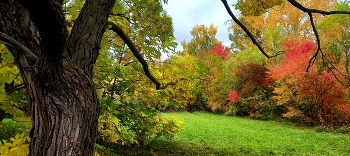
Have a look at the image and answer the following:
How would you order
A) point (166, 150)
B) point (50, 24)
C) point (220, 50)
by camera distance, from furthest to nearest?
1. point (220, 50)
2. point (166, 150)
3. point (50, 24)

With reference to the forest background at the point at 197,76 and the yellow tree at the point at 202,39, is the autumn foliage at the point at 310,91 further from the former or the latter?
the yellow tree at the point at 202,39

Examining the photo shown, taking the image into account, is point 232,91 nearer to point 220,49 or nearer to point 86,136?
point 220,49

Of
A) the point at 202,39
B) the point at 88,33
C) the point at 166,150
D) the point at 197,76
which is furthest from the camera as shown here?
the point at 202,39

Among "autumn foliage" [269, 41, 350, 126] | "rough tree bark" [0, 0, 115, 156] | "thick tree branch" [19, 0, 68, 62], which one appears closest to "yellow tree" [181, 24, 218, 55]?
"autumn foliage" [269, 41, 350, 126]

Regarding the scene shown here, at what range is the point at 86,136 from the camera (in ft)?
4.95

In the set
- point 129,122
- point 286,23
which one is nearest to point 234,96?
point 286,23

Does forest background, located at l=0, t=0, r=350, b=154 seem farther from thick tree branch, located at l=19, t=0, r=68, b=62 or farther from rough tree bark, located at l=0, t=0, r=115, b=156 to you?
thick tree branch, located at l=19, t=0, r=68, b=62

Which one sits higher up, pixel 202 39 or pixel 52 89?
pixel 202 39

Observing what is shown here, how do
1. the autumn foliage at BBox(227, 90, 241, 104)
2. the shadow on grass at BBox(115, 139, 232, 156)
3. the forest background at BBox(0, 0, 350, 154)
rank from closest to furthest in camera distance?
1. the forest background at BBox(0, 0, 350, 154)
2. the shadow on grass at BBox(115, 139, 232, 156)
3. the autumn foliage at BBox(227, 90, 241, 104)

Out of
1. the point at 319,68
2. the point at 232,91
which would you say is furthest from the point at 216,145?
the point at 232,91

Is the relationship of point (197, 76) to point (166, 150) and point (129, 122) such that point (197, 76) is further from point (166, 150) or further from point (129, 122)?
point (166, 150)

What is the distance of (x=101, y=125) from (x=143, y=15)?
1.72 meters

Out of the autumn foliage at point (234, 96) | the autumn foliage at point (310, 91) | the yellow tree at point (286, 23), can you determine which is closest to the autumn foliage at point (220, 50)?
the yellow tree at point (286, 23)

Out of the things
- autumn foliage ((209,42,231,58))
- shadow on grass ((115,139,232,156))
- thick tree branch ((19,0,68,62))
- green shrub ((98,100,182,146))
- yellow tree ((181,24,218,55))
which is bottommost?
shadow on grass ((115,139,232,156))
